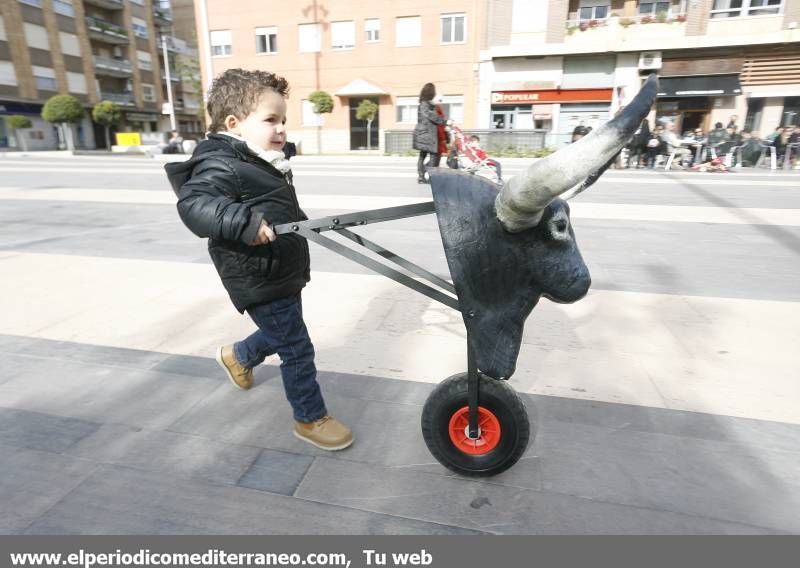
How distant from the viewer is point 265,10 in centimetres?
2683

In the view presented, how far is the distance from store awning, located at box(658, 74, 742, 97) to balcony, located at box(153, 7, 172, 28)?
139ft

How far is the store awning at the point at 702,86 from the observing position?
21.0 meters

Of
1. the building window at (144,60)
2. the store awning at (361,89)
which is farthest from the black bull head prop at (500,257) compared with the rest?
the building window at (144,60)

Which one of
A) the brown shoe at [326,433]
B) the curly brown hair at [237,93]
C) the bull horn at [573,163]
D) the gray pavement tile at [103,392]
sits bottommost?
the gray pavement tile at [103,392]

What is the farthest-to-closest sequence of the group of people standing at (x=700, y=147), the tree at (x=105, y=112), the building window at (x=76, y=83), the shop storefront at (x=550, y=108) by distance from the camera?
1. the building window at (x=76, y=83)
2. the tree at (x=105, y=112)
3. the shop storefront at (x=550, y=108)
4. the group of people standing at (x=700, y=147)

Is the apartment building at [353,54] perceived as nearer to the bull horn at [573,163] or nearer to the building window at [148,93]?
the building window at [148,93]

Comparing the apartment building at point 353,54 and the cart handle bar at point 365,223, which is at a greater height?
the apartment building at point 353,54

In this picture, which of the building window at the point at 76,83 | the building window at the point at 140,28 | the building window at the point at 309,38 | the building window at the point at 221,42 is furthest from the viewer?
the building window at the point at 140,28

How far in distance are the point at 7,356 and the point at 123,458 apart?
1.49 m

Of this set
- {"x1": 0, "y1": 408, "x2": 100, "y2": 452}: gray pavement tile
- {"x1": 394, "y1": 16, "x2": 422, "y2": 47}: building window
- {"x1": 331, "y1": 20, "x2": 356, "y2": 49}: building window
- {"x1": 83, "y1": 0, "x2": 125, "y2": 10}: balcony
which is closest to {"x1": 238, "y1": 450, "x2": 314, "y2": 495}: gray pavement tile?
{"x1": 0, "y1": 408, "x2": 100, "y2": 452}: gray pavement tile

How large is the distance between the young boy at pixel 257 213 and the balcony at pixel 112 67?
44806 millimetres

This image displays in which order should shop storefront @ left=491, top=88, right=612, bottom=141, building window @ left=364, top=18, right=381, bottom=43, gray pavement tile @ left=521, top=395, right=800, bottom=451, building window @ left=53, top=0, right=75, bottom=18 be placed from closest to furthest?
gray pavement tile @ left=521, top=395, right=800, bottom=451, shop storefront @ left=491, top=88, right=612, bottom=141, building window @ left=364, top=18, right=381, bottom=43, building window @ left=53, top=0, right=75, bottom=18

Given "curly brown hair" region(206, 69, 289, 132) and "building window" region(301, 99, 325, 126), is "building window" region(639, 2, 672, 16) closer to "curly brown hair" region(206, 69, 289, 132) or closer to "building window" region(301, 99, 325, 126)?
"building window" region(301, 99, 325, 126)

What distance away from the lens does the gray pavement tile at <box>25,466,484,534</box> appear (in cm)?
168
